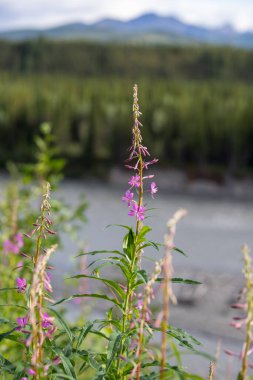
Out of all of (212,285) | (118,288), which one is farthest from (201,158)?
(118,288)

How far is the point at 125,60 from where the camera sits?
2938cm

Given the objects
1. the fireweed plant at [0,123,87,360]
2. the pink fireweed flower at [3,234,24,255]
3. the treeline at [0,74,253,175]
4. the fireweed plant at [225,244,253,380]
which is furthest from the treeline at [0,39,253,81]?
the fireweed plant at [225,244,253,380]

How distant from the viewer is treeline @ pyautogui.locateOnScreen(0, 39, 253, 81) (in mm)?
26531

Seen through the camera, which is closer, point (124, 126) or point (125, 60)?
point (124, 126)

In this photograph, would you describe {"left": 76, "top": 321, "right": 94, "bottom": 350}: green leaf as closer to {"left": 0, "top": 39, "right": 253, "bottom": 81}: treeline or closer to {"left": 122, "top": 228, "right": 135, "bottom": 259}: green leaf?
{"left": 122, "top": 228, "right": 135, "bottom": 259}: green leaf

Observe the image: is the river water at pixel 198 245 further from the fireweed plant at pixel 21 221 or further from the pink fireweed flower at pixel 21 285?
the pink fireweed flower at pixel 21 285

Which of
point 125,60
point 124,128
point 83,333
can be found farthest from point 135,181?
point 125,60

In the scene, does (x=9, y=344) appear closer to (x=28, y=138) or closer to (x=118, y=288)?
(x=118, y=288)

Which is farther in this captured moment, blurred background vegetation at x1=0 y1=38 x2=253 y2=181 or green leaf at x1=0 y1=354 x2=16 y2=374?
blurred background vegetation at x1=0 y1=38 x2=253 y2=181

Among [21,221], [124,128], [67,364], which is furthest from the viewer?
[124,128]

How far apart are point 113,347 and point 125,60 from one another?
2890 cm

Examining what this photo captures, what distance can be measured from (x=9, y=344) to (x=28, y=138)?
9960 mm

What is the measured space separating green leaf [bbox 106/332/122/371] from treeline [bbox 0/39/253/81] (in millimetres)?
24570

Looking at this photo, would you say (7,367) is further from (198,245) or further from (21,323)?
(198,245)
